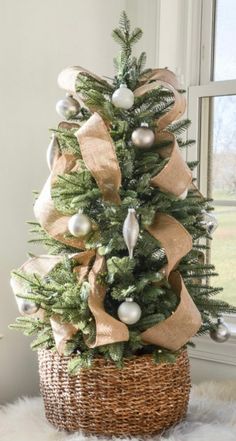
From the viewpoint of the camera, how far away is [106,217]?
1182mm

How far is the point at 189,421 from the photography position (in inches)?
51.1

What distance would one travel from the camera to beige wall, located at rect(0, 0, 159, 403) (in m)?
1.49

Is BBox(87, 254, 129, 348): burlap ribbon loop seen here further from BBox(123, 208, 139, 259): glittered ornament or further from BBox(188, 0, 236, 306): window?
BBox(188, 0, 236, 306): window

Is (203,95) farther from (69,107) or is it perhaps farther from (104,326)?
(104,326)

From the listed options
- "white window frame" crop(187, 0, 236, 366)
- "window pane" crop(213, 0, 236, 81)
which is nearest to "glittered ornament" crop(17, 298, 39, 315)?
"white window frame" crop(187, 0, 236, 366)

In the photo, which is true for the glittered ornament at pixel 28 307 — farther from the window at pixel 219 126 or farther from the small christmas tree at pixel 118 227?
the window at pixel 219 126

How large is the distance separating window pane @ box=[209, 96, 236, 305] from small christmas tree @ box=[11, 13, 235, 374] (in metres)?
0.52

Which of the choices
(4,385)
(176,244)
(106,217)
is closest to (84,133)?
(106,217)

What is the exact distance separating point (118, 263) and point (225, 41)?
95 centimetres

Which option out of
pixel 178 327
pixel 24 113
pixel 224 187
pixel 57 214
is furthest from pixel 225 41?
pixel 178 327

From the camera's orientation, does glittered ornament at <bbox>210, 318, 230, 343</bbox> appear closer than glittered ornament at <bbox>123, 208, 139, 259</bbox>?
No

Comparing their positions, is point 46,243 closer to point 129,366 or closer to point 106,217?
point 106,217

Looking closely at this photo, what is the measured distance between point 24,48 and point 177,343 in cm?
83

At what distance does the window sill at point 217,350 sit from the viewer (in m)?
1.64
